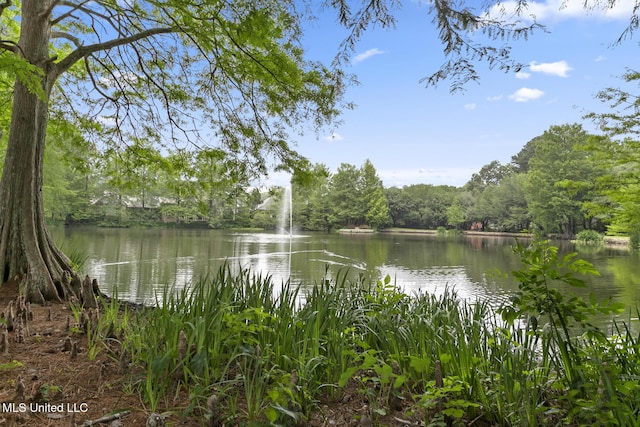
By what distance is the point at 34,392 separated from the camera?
2.12m

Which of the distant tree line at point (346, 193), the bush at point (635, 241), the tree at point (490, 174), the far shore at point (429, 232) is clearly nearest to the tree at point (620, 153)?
the distant tree line at point (346, 193)

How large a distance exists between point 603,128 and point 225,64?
9955 mm

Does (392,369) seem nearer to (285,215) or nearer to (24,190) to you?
(24,190)

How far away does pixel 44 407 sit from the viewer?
2.04m

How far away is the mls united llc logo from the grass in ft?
0.94

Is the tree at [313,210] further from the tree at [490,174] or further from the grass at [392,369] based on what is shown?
the grass at [392,369]

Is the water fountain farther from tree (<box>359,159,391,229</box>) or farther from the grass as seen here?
the grass

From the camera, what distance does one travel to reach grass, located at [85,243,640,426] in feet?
6.13

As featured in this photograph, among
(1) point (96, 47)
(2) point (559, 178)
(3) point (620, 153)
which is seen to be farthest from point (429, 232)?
(1) point (96, 47)

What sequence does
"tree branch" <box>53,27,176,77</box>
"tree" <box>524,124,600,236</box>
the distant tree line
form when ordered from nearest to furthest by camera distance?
"tree branch" <box>53,27,176,77</box>, the distant tree line, "tree" <box>524,124,600,236</box>

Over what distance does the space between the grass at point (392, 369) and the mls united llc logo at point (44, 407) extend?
0.29m

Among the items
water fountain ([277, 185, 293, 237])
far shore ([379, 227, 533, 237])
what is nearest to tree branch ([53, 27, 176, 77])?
water fountain ([277, 185, 293, 237])

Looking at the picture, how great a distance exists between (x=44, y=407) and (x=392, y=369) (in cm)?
184

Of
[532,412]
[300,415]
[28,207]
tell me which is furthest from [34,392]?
[28,207]
